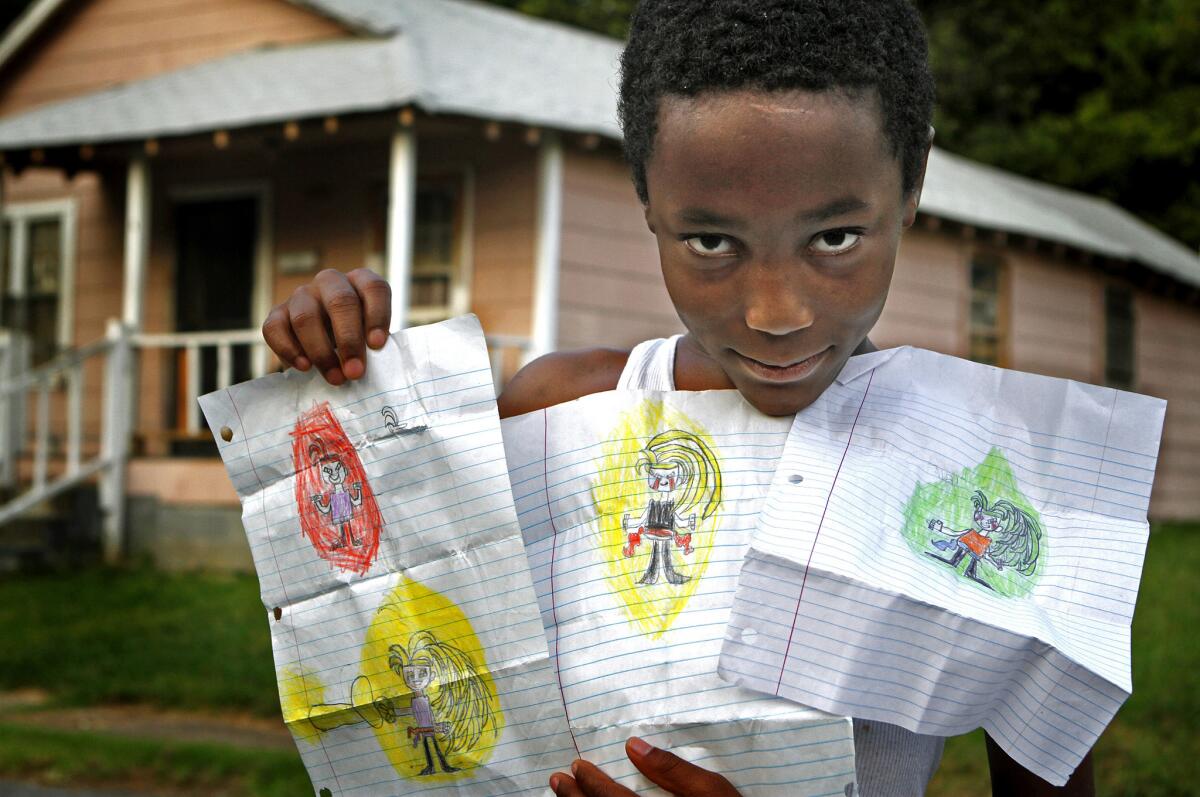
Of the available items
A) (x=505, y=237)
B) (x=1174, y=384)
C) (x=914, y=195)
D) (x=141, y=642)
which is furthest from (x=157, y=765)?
(x=1174, y=384)

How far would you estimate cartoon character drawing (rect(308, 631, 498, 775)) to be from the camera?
1.31m

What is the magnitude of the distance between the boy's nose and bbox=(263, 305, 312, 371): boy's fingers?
498mm

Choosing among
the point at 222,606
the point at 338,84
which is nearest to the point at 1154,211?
the point at 338,84

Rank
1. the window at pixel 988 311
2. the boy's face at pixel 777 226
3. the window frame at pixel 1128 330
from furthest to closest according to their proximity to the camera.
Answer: the window frame at pixel 1128 330, the window at pixel 988 311, the boy's face at pixel 777 226

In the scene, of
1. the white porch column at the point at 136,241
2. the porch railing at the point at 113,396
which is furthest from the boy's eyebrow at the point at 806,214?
the white porch column at the point at 136,241

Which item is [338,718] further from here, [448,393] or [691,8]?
[691,8]

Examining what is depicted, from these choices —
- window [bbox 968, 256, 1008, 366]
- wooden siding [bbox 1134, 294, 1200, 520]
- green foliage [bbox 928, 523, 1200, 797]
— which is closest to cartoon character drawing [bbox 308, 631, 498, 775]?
green foliage [bbox 928, 523, 1200, 797]

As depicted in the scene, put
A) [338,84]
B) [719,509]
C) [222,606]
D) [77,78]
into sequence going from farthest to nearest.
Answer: [77,78] → [338,84] → [222,606] → [719,509]

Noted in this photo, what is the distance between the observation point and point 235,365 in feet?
35.1

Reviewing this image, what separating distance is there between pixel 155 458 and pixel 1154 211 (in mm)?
19440

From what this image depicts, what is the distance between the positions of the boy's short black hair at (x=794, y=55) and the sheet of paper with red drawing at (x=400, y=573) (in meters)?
0.34

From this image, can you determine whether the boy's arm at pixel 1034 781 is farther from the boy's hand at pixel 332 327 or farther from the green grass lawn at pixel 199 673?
the green grass lawn at pixel 199 673

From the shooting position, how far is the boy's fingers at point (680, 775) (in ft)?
3.93

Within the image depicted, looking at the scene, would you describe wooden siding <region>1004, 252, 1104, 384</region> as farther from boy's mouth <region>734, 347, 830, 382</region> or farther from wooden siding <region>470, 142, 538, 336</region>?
boy's mouth <region>734, 347, 830, 382</region>
